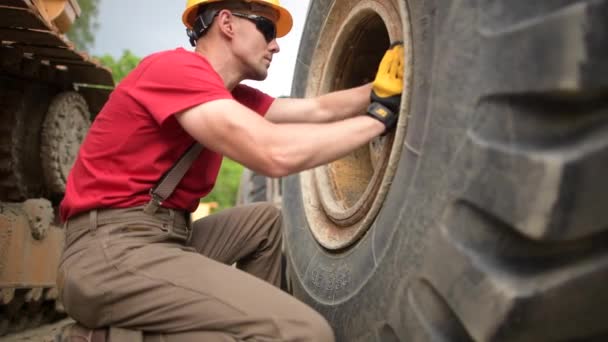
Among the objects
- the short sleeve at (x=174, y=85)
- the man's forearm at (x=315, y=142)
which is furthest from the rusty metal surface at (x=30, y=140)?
the man's forearm at (x=315, y=142)

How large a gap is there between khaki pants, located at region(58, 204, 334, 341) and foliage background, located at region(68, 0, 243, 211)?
1906 centimetres

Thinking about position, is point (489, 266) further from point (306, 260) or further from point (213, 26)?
point (213, 26)

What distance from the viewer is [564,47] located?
115 centimetres

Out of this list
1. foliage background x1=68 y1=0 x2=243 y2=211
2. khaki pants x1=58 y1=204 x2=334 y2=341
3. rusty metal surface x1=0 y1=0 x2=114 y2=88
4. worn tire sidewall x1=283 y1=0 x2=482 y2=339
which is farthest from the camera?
foliage background x1=68 y1=0 x2=243 y2=211

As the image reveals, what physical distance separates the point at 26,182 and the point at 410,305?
4.11 m

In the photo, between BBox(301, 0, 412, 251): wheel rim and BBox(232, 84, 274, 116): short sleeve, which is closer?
BBox(301, 0, 412, 251): wheel rim

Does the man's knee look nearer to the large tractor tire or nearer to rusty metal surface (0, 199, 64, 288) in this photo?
the large tractor tire

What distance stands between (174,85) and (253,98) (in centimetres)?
81

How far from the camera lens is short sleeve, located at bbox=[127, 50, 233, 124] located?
2070mm

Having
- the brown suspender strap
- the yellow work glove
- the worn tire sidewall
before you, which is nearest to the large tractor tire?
the worn tire sidewall

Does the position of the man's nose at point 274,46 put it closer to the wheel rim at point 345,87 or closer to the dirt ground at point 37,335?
the wheel rim at point 345,87

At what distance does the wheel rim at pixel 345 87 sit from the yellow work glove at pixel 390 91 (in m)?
0.08

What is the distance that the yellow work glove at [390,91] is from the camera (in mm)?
2004

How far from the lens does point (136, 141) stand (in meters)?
2.26
